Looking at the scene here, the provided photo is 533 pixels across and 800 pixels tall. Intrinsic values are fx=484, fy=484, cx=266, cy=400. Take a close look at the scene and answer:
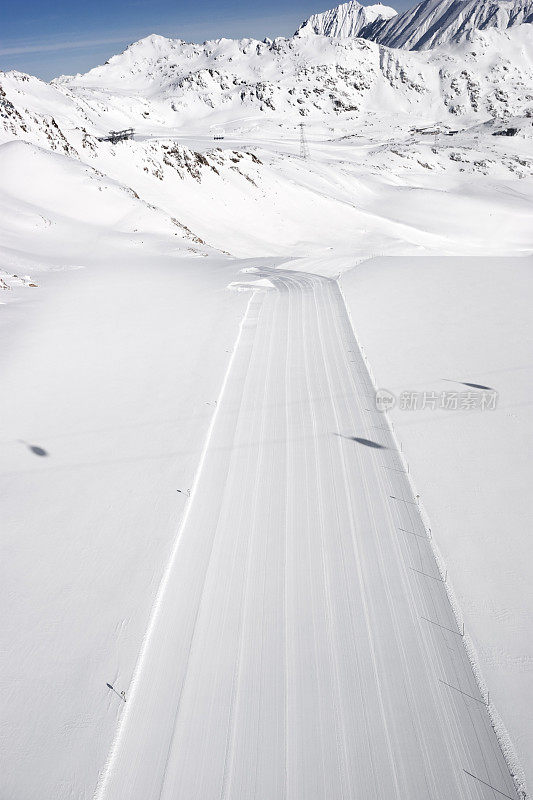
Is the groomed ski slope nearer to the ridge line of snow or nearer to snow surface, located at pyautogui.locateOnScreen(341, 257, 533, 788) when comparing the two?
the ridge line of snow

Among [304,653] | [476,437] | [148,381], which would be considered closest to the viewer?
[304,653]

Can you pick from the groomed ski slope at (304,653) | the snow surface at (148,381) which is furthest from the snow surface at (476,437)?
the groomed ski slope at (304,653)

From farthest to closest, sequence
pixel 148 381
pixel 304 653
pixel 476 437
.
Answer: pixel 148 381, pixel 476 437, pixel 304 653

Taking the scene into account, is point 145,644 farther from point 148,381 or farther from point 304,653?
point 148,381

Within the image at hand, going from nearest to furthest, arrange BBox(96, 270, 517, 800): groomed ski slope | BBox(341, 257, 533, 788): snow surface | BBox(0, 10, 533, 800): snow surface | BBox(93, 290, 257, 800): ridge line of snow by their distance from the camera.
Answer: BBox(93, 290, 257, 800): ridge line of snow → BBox(96, 270, 517, 800): groomed ski slope → BBox(0, 10, 533, 800): snow surface → BBox(341, 257, 533, 788): snow surface

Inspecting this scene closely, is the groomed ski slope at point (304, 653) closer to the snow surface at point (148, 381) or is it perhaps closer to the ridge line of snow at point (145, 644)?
the ridge line of snow at point (145, 644)

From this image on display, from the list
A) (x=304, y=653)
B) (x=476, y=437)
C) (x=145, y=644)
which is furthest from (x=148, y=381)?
(x=304, y=653)

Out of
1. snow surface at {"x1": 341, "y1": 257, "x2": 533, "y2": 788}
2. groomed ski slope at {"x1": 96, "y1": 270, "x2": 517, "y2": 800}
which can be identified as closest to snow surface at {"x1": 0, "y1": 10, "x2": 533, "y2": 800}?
snow surface at {"x1": 341, "y1": 257, "x2": 533, "y2": 788}

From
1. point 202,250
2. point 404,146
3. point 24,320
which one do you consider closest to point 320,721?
point 24,320
